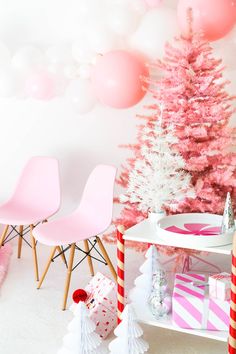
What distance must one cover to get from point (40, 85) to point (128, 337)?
6.31 feet

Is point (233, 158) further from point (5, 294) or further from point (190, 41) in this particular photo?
point (5, 294)

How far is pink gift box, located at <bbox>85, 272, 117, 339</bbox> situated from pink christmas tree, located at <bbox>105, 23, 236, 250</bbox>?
67 cm

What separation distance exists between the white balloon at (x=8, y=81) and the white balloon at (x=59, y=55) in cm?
28

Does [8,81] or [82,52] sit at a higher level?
[82,52]

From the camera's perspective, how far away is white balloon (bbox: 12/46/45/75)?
3.58m

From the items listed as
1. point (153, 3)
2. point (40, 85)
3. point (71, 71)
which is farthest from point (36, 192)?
point (153, 3)

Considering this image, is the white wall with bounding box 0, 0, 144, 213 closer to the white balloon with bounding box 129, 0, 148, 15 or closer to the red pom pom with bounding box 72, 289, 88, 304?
the white balloon with bounding box 129, 0, 148, 15

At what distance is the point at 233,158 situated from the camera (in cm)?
311

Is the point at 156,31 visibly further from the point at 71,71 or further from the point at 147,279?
the point at 147,279

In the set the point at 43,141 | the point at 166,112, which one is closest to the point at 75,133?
the point at 43,141

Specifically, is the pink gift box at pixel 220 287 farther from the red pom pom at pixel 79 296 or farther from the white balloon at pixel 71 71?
the white balloon at pixel 71 71

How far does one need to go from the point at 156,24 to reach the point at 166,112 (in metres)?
0.57

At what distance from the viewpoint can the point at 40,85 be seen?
356 centimetres

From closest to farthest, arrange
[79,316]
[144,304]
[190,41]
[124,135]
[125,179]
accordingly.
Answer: [79,316], [144,304], [190,41], [125,179], [124,135]
